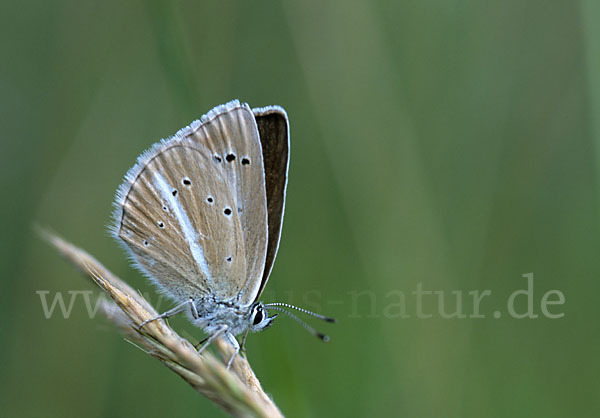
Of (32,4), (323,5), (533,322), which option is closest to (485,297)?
(533,322)

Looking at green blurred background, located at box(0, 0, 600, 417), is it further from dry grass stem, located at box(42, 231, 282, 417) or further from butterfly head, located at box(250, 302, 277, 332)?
dry grass stem, located at box(42, 231, 282, 417)

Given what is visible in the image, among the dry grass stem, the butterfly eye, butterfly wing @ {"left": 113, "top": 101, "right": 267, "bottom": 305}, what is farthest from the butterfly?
the dry grass stem

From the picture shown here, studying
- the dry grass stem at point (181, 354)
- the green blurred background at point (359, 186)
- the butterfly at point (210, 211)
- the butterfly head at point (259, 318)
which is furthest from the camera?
the green blurred background at point (359, 186)

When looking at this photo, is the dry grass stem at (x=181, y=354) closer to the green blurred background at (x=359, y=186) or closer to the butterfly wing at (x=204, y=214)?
the butterfly wing at (x=204, y=214)

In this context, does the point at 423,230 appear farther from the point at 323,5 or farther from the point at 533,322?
the point at 323,5

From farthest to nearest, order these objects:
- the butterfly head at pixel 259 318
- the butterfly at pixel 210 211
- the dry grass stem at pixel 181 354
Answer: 1. the butterfly at pixel 210 211
2. the butterfly head at pixel 259 318
3. the dry grass stem at pixel 181 354

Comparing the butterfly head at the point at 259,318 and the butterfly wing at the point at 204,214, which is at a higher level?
the butterfly wing at the point at 204,214

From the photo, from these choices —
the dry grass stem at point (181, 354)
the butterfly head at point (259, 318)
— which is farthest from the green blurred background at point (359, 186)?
the dry grass stem at point (181, 354)
